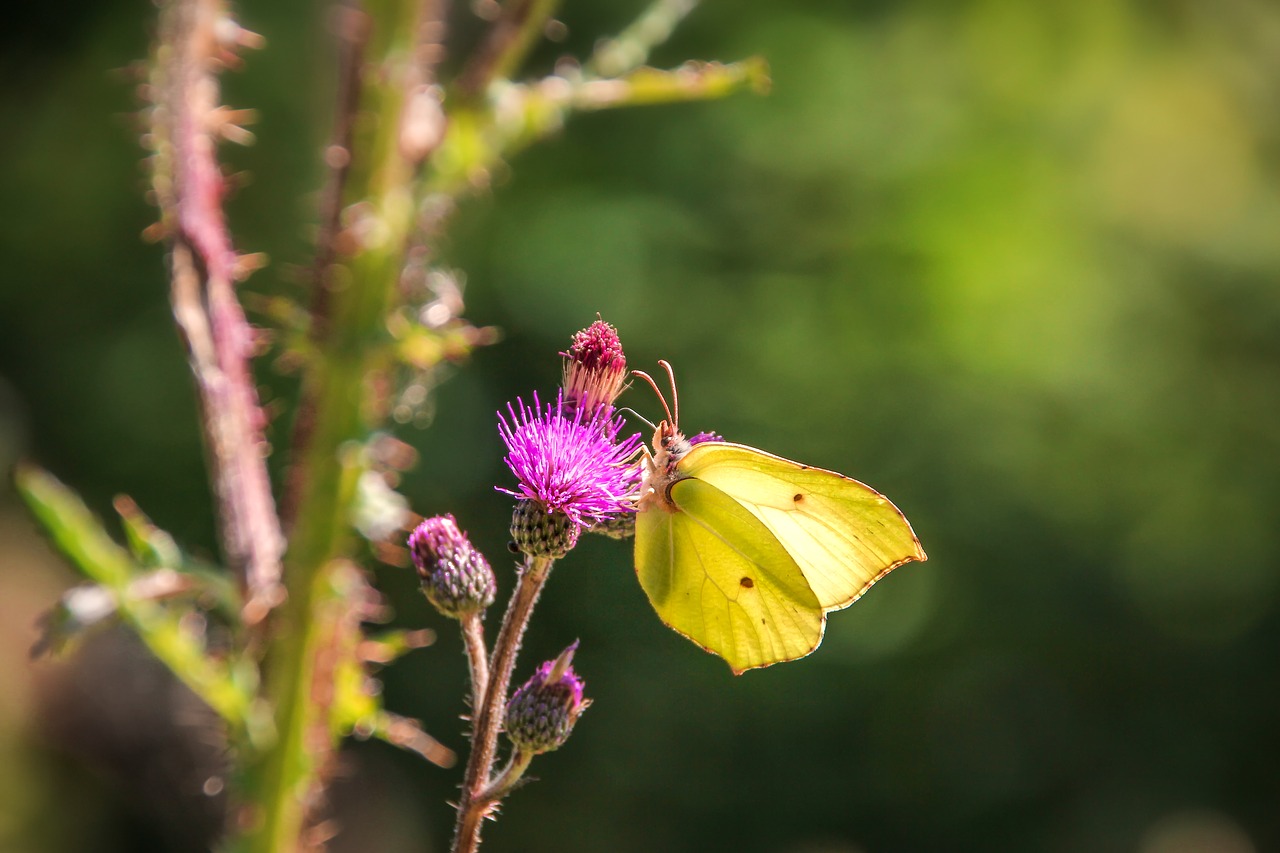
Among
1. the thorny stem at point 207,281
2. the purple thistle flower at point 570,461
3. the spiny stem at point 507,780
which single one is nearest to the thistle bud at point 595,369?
the purple thistle flower at point 570,461

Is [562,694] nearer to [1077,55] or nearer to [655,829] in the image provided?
[655,829]

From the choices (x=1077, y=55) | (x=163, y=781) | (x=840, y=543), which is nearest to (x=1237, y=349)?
(x=1077, y=55)

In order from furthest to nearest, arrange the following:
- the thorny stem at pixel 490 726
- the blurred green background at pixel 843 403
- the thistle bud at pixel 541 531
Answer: the blurred green background at pixel 843 403, the thistle bud at pixel 541 531, the thorny stem at pixel 490 726

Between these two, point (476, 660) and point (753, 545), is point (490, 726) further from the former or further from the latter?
point (753, 545)

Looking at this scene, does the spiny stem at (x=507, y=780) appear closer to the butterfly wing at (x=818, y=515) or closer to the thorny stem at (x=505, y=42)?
the butterfly wing at (x=818, y=515)

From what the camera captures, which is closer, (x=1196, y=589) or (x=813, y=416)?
(x=813, y=416)

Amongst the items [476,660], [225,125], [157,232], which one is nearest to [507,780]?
[476,660]

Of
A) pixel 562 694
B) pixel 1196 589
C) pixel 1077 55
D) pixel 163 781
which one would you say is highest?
pixel 1077 55
